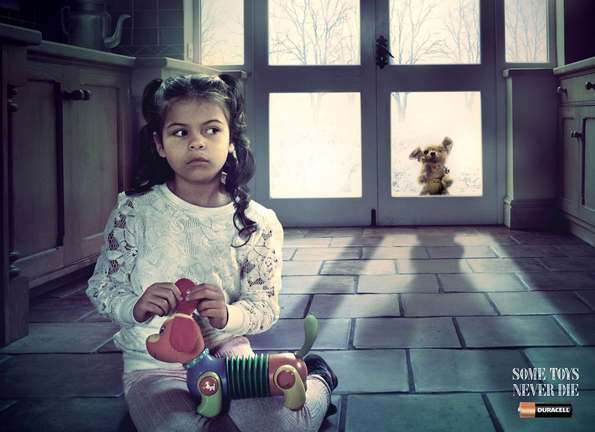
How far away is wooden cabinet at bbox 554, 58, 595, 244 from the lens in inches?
139

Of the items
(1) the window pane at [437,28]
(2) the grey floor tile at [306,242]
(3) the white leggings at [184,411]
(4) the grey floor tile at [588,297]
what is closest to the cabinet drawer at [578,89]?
(1) the window pane at [437,28]

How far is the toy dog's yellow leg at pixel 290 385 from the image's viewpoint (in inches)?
48.9

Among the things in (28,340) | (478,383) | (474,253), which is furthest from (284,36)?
(478,383)

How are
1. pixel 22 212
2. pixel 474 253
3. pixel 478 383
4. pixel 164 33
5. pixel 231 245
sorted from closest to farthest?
pixel 231 245 → pixel 478 383 → pixel 22 212 → pixel 474 253 → pixel 164 33

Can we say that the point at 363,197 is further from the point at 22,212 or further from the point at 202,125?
the point at 202,125

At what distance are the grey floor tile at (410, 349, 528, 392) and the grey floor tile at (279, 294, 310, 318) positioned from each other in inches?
21.6

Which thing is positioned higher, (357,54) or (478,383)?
(357,54)

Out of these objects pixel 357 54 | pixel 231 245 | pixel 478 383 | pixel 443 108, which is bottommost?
pixel 478 383

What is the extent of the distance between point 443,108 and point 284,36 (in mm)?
1021

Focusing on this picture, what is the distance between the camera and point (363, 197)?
4.40m

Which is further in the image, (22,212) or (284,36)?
(284,36)

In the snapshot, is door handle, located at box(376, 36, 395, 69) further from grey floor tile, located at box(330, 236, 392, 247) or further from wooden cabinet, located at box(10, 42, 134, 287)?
wooden cabinet, located at box(10, 42, 134, 287)

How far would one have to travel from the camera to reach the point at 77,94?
2799 millimetres

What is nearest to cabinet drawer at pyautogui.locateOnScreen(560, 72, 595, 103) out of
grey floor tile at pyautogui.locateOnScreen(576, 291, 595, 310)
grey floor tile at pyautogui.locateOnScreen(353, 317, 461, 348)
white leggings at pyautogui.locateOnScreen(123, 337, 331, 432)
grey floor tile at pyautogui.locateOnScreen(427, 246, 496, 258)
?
grey floor tile at pyautogui.locateOnScreen(427, 246, 496, 258)
